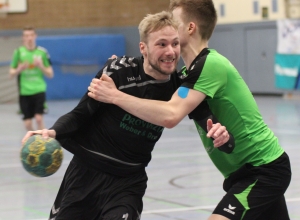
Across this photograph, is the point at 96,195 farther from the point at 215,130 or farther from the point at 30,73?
the point at 30,73

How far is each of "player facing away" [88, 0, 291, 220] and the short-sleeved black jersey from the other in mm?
254

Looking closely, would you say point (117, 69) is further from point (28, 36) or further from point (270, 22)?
point (270, 22)

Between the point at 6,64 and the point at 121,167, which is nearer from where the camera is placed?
the point at 121,167

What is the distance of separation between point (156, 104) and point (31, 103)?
10.3 m

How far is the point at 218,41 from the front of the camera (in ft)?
78.6

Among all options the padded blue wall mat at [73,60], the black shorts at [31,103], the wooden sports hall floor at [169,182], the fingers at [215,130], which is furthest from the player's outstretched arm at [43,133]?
the padded blue wall mat at [73,60]

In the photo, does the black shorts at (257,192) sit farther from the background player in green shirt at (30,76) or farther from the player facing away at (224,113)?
the background player in green shirt at (30,76)

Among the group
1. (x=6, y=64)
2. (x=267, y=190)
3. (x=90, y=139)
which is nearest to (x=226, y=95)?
(x=267, y=190)

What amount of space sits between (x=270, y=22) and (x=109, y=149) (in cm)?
1805

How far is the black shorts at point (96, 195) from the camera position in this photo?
4.44m

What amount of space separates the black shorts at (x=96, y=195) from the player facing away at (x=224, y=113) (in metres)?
0.56

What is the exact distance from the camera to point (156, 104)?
4.16 metres

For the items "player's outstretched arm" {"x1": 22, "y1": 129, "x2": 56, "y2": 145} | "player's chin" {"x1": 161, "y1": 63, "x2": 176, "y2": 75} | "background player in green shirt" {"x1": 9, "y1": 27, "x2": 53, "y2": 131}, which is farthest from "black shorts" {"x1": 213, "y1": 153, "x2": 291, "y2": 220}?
"background player in green shirt" {"x1": 9, "y1": 27, "x2": 53, "y2": 131}

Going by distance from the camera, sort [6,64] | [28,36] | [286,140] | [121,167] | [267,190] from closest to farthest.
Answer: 1. [267,190]
2. [121,167]
3. [286,140]
4. [28,36]
5. [6,64]
